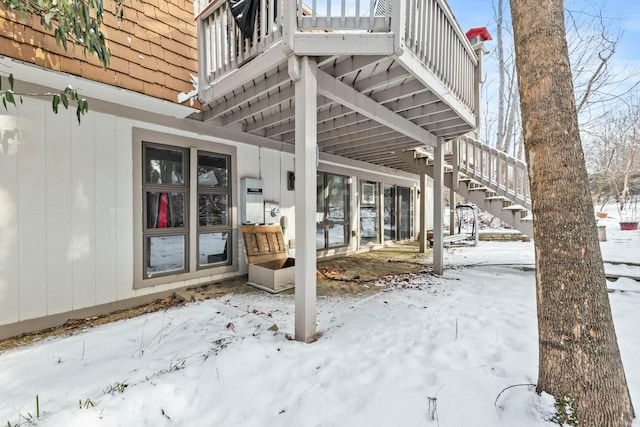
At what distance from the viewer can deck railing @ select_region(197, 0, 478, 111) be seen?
88.6 inches

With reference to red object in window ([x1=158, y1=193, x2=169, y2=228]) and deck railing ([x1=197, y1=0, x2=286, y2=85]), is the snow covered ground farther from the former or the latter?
deck railing ([x1=197, y1=0, x2=286, y2=85])

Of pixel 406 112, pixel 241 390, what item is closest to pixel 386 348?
pixel 241 390

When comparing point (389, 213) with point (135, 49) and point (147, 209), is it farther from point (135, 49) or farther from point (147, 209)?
point (135, 49)

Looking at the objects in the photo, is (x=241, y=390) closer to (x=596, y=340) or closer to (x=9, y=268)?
(x=596, y=340)

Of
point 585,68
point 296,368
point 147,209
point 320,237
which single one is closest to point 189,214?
point 147,209

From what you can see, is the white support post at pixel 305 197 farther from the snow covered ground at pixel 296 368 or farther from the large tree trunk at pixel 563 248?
the large tree trunk at pixel 563 248

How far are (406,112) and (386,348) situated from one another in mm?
2938

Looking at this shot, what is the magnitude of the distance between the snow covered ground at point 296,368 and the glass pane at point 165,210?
1.16 metres

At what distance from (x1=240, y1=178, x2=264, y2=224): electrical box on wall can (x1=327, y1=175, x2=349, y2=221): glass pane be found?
6.45 feet

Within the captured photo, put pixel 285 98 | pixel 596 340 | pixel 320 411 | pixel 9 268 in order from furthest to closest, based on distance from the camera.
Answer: pixel 285 98
pixel 9 268
pixel 320 411
pixel 596 340

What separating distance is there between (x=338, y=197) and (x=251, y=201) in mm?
2512

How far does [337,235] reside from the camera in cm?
653

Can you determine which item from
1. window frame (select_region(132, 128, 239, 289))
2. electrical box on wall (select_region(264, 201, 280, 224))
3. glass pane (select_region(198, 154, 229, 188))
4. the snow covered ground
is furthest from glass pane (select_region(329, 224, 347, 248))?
the snow covered ground

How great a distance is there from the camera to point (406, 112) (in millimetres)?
3779
